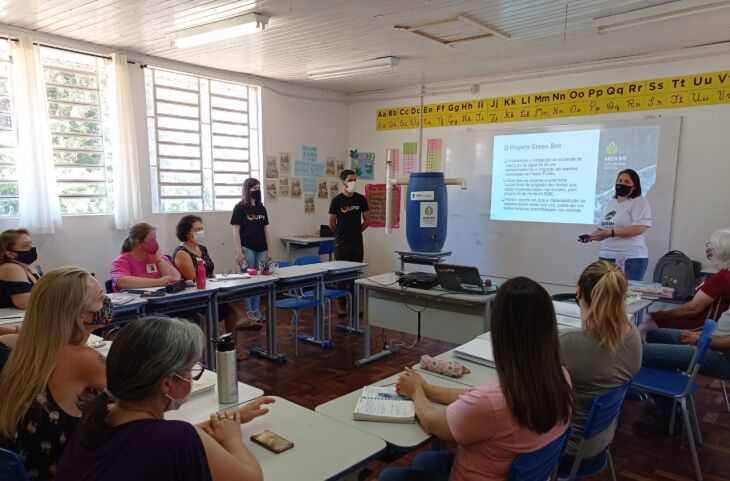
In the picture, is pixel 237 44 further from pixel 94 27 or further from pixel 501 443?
pixel 501 443

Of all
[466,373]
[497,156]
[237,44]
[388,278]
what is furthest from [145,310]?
[497,156]

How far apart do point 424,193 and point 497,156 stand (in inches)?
50.1

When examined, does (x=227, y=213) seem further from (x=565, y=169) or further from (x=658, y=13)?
(x=658, y=13)

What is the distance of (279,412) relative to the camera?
5.13 feet

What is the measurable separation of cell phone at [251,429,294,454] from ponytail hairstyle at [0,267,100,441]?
0.60 metres

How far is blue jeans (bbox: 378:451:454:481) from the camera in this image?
5.12ft

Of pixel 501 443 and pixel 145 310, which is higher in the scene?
pixel 501 443

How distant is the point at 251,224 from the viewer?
496cm

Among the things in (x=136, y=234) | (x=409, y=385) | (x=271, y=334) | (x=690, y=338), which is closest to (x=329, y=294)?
(x=271, y=334)

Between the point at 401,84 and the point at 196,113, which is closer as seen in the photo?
the point at 196,113

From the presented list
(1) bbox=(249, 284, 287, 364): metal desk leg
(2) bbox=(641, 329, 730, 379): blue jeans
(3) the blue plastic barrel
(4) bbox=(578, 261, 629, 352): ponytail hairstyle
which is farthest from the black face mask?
(1) bbox=(249, 284, 287, 364): metal desk leg

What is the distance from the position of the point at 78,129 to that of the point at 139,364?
4.01 m

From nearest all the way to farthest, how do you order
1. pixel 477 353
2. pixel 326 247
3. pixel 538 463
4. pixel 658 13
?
pixel 538 463 → pixel 477 353 → pixel 658 13 → pixel 326 247

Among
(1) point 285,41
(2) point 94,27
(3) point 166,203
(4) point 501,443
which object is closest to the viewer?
(4) point 501,443
